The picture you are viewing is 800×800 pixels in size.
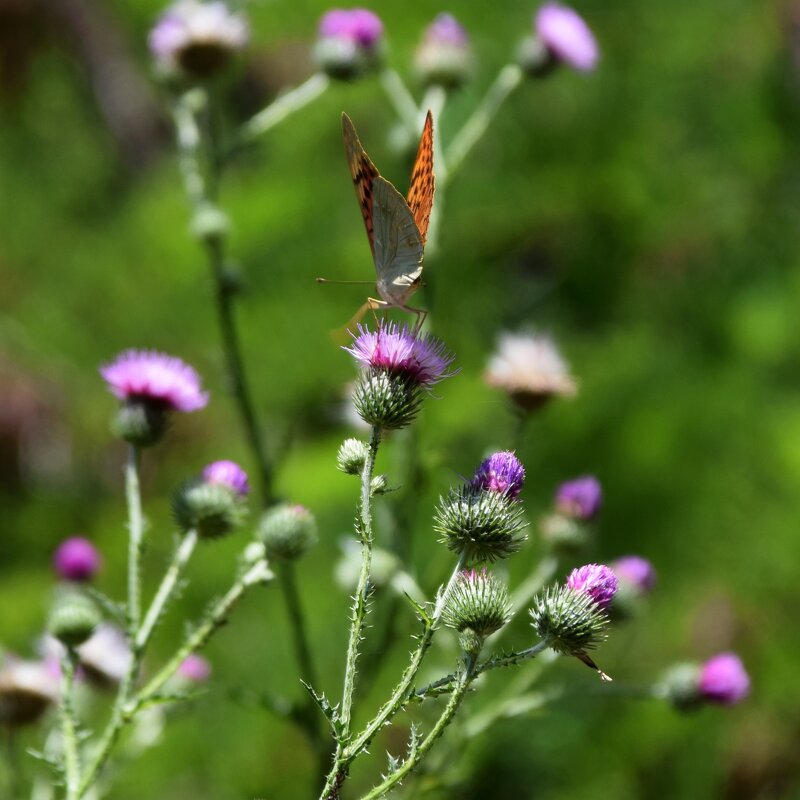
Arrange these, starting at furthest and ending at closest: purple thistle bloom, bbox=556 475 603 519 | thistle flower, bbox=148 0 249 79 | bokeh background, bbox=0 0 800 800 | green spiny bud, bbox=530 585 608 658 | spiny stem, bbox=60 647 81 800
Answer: bokeh background, bbox=0 0 800 800, thistle flower, bbox=148 0 249 79, purple thistle bloom, bbox=556 475 603 519, spiny stem, bbox=60 647 81 800, green spiny bud, bbox=530 585 608 658

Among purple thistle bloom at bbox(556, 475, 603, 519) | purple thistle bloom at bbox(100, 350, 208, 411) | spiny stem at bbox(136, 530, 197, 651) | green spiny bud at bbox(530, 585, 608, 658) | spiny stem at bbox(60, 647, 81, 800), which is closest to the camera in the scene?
green spiny bud at bbox(530, 585, 608, 658)

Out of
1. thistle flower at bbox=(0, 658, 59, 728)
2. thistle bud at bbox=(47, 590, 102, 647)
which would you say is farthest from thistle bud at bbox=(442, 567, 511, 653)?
thistle flower at bbox=(0, 658, 59, 728)

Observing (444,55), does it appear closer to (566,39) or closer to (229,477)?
(566,39)

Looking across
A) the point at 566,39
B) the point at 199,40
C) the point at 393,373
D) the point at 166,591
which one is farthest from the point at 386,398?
the point at 566,39

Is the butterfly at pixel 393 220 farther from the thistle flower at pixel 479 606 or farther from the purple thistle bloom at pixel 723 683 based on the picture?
the purple thistle bloom at pixel 723 683

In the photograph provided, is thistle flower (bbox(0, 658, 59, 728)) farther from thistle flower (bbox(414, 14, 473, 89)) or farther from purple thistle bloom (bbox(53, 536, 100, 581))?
thistle flower (bbox(414, 14, 473, 89))

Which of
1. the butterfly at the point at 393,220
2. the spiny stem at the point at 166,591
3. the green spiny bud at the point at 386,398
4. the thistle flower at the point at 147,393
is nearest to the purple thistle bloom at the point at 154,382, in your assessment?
the thistle flower at the point at 147,393
